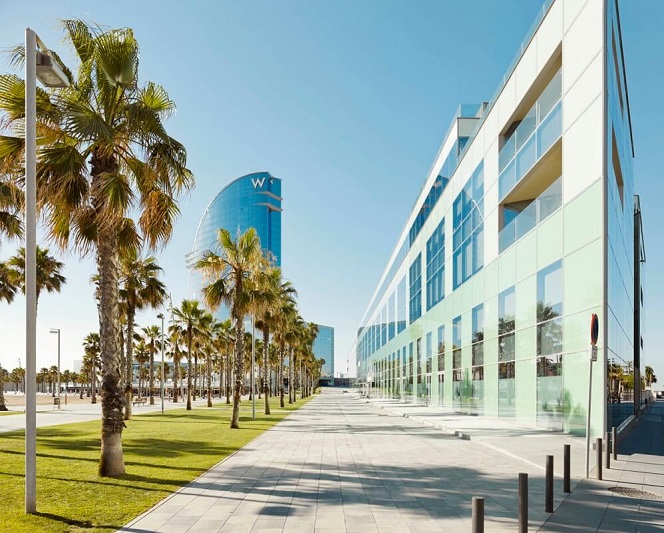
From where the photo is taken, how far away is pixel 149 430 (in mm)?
27156

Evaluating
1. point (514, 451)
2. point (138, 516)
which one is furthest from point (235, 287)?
point (138, 516)

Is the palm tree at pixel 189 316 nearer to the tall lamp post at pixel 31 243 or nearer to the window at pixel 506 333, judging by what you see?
the window at pixel 506 333

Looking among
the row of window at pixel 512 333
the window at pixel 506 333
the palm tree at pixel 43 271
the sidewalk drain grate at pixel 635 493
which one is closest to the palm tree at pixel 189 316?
the palm tree at pixel 43 271

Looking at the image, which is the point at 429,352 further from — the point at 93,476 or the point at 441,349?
the point at 93,476

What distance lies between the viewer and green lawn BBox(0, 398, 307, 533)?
9070 millimetres

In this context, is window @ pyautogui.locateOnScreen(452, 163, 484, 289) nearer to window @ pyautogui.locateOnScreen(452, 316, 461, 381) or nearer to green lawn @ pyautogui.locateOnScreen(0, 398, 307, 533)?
window @ pyautogui.locateOnScreen(452, 316, 461, 381)

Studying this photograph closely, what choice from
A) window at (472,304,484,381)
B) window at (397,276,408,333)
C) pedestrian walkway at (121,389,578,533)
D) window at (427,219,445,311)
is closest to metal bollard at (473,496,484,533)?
pedestrian walkway at (121,389,578,533)

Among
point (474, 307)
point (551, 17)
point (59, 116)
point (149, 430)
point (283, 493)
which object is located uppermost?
point (551, 17)

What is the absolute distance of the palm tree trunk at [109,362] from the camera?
512 inches

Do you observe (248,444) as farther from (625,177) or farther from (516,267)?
(625,177)

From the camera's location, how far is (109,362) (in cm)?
1299

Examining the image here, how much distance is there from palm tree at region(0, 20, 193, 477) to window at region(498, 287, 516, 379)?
56.8ft

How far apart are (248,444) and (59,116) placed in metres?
11.6

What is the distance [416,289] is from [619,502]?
1843 inches
